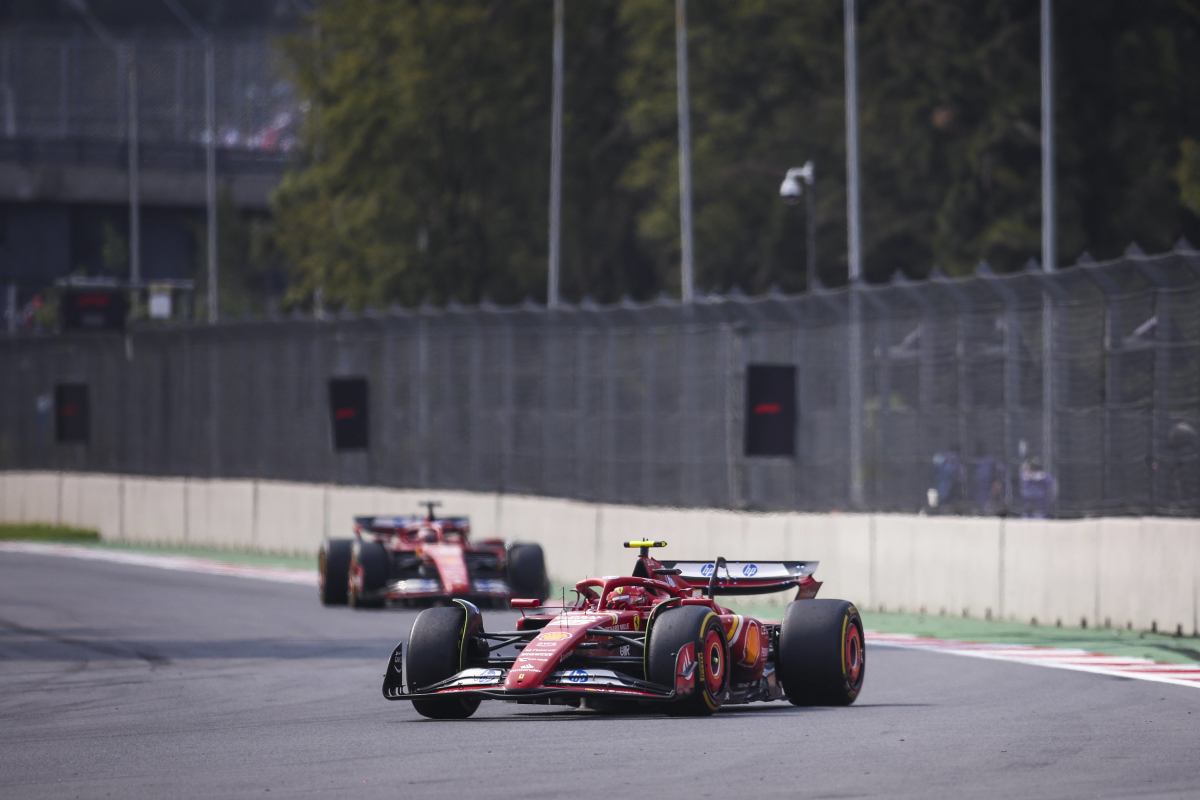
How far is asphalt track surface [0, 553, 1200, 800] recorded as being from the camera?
8891 mm

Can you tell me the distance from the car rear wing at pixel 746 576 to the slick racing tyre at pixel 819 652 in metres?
0.54

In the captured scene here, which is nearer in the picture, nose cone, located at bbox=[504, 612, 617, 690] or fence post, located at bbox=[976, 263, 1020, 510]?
nose cone, located at bbox=[504, 612, 617, 690]

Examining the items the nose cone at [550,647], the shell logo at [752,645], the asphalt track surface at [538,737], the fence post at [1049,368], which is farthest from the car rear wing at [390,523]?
the nose cone at [550,647]

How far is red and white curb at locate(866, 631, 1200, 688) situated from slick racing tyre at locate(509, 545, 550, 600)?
4.20 metres

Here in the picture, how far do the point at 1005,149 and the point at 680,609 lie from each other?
39093 millimetres

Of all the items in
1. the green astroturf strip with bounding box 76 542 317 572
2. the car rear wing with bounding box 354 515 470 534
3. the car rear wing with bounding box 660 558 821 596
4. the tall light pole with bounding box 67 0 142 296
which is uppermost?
the tall light pole with bounding box 67 0 142 296

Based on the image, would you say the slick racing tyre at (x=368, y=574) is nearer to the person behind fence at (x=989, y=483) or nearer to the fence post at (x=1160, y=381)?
the person behind fence at (x=989, y=483)

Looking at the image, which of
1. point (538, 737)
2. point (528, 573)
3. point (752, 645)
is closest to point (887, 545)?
point (528, 573)

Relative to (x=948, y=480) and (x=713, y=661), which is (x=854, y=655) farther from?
(x=948, y=480)

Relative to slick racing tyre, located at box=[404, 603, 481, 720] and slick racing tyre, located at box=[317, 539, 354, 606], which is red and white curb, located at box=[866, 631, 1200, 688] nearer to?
slick racing tyre, located at box=[404, 603, 481, 720]

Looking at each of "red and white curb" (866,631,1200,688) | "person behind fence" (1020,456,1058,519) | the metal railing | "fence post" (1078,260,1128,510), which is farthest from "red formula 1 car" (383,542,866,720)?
the metal railing

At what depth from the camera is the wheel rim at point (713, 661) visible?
11664mm

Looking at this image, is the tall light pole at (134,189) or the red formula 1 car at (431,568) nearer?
the red formula 1 car at (431,568)

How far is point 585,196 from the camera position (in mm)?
60969
